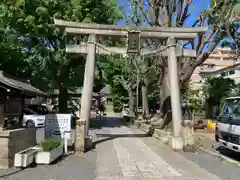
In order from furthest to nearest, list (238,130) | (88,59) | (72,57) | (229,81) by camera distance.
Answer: (229,81) < (72,57) < (88,59) < (238,130)

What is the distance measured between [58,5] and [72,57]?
12.4 ft

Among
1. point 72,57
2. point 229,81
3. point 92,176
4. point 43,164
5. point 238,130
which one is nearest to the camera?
point 92,176

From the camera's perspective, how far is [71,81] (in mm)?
25984

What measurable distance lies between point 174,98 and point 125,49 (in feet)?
10.0

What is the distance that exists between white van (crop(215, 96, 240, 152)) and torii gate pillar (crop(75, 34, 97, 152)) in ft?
16.7

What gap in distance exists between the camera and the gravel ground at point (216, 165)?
27.8 ft

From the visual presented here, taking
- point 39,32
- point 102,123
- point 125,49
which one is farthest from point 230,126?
point 102,123

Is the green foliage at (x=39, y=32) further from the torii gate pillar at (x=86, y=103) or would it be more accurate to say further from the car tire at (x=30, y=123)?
the torii gate pillar at (x=86, y=103)

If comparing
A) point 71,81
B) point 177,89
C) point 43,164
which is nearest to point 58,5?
point 71,81

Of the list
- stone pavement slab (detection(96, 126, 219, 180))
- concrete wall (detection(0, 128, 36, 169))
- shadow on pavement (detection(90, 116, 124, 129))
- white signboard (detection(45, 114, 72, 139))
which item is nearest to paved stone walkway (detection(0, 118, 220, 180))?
stone pavement slab (detection(96, 126, 219, 180))

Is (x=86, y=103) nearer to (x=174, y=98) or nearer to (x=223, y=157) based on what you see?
(x=174, y=98)

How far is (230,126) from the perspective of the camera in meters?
10.9

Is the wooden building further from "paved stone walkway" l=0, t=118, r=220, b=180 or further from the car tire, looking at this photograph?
the car tire

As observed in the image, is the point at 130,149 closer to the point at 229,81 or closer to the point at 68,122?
the point at 68,122
